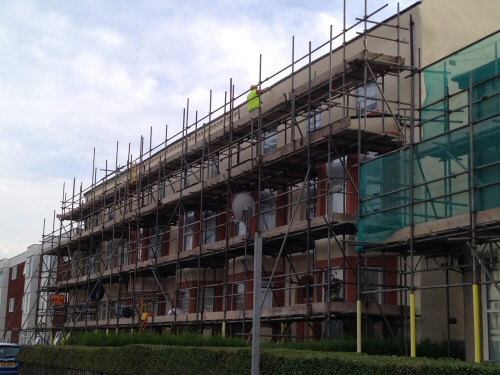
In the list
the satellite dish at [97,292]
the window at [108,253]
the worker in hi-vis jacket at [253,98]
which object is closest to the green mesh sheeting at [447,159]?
the worker in hi-vis jacket at [253,98]

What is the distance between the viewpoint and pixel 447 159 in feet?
48.7

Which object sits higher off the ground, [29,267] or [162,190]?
[162,190]

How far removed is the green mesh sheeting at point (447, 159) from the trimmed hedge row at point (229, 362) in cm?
366

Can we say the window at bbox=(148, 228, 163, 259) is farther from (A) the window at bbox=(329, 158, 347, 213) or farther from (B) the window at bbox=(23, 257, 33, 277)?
(B) the window at bbox=(23, 257, 33, 277)

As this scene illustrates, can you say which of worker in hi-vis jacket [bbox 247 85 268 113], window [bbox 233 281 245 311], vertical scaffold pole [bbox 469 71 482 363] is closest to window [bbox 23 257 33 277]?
window [bbox 233 281 245 311]

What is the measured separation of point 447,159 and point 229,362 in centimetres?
591

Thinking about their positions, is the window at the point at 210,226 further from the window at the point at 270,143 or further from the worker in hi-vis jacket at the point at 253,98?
the worker in hi-vis jacket at the point at 253,98

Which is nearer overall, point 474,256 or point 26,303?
point 474,256

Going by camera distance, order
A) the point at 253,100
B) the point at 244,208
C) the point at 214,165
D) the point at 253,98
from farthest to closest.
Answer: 1. the point at 214,165
2. the point at 253,100
3. the point at 253,98
4. the point at 244,208

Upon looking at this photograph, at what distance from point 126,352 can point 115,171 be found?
16538 mm

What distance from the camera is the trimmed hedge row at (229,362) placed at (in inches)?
416

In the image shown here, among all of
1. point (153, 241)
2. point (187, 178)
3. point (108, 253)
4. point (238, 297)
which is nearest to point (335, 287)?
point (238, 297)

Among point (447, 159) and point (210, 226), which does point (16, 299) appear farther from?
point (447, 159)

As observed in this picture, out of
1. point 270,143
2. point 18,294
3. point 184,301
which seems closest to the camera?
point 270,143
